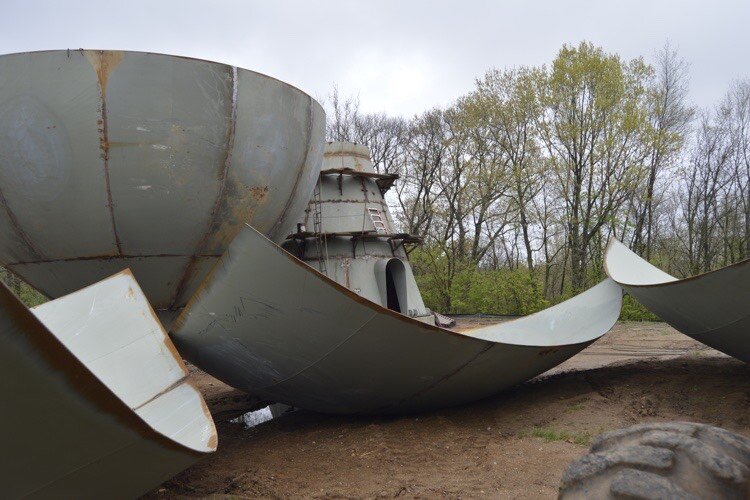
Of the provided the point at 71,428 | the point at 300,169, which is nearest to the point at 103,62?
the point at 300,169

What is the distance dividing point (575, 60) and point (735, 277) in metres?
17.9

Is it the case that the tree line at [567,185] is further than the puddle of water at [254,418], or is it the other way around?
the tree line at [567,185]

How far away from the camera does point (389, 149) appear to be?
92.5ft

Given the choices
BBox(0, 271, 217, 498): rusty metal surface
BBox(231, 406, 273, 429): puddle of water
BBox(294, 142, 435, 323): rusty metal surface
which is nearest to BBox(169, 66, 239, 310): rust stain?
BBox(231, 406, 273, 429): puddle of water

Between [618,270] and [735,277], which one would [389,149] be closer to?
[618,270]

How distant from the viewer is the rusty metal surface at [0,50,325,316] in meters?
4.82

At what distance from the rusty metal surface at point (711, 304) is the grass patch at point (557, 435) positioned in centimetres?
141

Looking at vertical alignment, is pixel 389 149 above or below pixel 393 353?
above

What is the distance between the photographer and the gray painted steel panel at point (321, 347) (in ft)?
12.5

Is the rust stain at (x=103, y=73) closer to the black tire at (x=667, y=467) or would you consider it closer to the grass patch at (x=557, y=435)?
the grass patch at (x=557, y=435)

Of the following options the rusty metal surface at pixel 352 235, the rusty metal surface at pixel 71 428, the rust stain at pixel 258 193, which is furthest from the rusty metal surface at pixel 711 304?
the rusty metal surface at pixel 352 235

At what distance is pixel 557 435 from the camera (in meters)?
4.41

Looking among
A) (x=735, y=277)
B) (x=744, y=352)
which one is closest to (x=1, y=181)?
(x=735, y=277)

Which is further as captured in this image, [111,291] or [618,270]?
[618,270]
